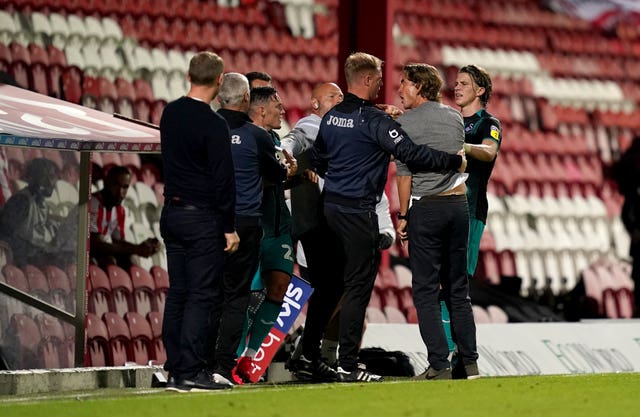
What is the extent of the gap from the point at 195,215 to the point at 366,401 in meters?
1.05

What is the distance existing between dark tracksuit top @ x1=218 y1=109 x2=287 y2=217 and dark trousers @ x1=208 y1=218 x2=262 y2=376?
88 millimetres

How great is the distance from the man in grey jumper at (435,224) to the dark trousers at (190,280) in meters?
1.20

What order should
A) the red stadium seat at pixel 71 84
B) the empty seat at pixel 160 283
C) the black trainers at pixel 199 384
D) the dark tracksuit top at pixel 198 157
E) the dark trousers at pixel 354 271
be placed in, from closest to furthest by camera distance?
the dark tracksuit top at pixel 198 157 < the black trainers at pixel 199 384 < the dark trousers at pixel 354 271 < the empty seat at pixel 160 283 < the red stadium seat at pixel 71 84

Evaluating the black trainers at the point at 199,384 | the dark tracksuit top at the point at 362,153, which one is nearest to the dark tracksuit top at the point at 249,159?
the dark tracksuit top at the point at 362,153

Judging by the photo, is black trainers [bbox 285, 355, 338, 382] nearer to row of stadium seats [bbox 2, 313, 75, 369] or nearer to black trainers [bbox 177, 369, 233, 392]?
black trainers [bbox 177, 369, 233, 392]

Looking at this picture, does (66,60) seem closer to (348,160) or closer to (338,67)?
(338,67)

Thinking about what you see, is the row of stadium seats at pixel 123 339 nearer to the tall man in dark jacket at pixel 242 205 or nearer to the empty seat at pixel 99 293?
the empty seat at pixel 99 293

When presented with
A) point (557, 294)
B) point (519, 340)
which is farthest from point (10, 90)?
point (557, 294)

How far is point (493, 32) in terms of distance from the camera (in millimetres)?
14766

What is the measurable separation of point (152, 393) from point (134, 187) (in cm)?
441

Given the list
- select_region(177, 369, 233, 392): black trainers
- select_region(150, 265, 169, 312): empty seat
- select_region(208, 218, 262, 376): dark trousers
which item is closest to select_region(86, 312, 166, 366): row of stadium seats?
select_region(150, 265, 169, 312): empty seat

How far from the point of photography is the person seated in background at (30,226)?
27.7ft

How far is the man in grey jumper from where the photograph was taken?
743 cm

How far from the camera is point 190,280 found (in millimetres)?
6605
